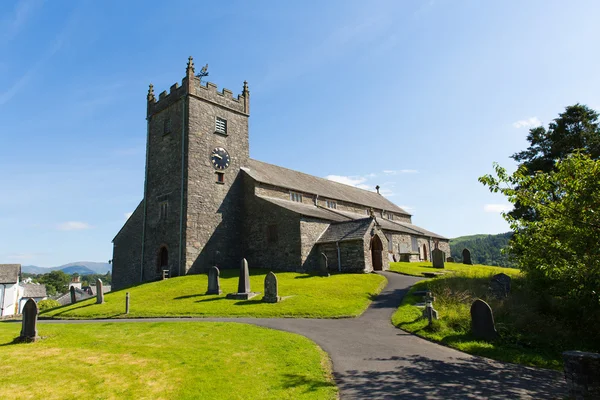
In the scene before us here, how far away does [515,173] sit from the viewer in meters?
10.0

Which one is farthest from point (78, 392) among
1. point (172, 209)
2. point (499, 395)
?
point (172, 209)

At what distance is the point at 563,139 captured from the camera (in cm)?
2478

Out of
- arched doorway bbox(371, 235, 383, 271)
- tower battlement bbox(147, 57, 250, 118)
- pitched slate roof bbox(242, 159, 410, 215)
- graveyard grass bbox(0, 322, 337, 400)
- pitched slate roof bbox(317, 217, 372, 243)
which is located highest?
tower battlement bbox(147, 57, 250, 118)

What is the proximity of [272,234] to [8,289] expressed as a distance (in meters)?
50.3

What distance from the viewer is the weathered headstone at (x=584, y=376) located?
6613 millimetres

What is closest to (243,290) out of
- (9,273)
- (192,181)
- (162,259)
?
(192,181)

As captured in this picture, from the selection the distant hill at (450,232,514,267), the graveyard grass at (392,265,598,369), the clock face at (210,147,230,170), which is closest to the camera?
the graveyard grass at (392,265,598,369)

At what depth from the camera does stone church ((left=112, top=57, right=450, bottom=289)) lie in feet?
88.3

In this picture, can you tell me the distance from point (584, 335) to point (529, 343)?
2942 mm

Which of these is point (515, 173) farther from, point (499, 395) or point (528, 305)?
point (528, 305)

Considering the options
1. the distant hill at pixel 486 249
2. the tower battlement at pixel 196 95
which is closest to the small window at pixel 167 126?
the tower battlement at pixel 196 95

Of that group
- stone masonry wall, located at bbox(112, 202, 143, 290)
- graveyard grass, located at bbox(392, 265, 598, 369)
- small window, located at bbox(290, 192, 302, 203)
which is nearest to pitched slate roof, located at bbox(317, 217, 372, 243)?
small window, located at bbox(290, 192, 302, 203)

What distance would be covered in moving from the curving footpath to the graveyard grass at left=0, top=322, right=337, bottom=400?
25.6 inches

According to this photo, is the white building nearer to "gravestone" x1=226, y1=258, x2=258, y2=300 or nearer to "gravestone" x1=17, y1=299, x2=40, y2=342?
"gravestone" x1=226, y1=258, x2=258, y2=300
